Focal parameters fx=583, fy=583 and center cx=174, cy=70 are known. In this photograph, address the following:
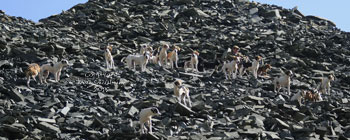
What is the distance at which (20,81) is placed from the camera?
25.1 metres

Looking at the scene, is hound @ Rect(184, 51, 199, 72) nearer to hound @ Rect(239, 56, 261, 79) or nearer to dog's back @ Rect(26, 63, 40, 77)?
hound @ Rect(239, 56, 261, 79)

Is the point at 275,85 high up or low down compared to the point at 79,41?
down

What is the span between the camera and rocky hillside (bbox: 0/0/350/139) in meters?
19.8

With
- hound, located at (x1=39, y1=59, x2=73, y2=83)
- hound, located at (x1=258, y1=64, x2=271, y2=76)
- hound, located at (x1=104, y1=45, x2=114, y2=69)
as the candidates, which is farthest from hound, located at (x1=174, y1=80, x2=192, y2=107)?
hound, located at (x1=258, y1=64, x2=271, y2=76)

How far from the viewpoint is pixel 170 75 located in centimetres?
2947

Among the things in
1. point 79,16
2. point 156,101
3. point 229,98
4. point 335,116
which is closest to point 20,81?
point 156,101

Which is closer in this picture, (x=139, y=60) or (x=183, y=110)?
(x=183, y=110)

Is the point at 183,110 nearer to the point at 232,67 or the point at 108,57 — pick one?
the point at 232,67

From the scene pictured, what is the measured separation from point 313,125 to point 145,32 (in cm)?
2399

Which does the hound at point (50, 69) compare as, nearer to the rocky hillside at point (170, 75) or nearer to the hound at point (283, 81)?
the rocky hillside at point (170, 75)

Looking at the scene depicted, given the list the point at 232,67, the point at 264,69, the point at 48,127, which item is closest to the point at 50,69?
the point at 48,127

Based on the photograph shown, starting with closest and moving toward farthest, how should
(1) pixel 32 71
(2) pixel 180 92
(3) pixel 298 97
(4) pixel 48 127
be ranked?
(4) pixel 48 127 < (2) pixel 180 92 < (1) pixel 32 71 < (3) pixel 298 97

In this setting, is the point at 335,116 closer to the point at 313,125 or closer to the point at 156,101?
the point at 313,125

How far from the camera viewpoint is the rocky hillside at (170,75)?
1980 centimetres
